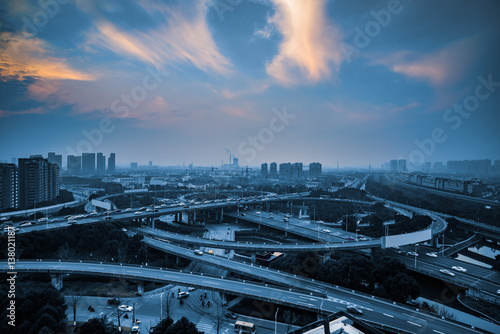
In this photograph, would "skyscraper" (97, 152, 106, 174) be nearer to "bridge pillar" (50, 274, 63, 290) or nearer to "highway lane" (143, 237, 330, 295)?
"highway lane" (143, 237, 330, 295)

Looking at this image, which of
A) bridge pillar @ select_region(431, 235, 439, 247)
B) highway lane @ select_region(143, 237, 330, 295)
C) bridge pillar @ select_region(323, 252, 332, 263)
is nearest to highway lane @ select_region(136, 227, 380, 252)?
bridge pillar @ select_region(323, 252, 332, 263)

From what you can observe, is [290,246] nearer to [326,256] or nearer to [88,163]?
[326,256]

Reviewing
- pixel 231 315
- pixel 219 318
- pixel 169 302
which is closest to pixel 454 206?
pixel 231 315

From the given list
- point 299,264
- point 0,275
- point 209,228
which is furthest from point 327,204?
point 0,275

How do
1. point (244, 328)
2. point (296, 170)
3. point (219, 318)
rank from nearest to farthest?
point (244, 328), point (219, 318), point (296, 170)

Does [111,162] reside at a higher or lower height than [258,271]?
higher

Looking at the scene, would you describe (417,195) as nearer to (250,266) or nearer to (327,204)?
(327,204)

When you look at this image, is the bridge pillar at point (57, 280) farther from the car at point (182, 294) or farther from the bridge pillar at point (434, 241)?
the bridge pillar at point (434, 241)
